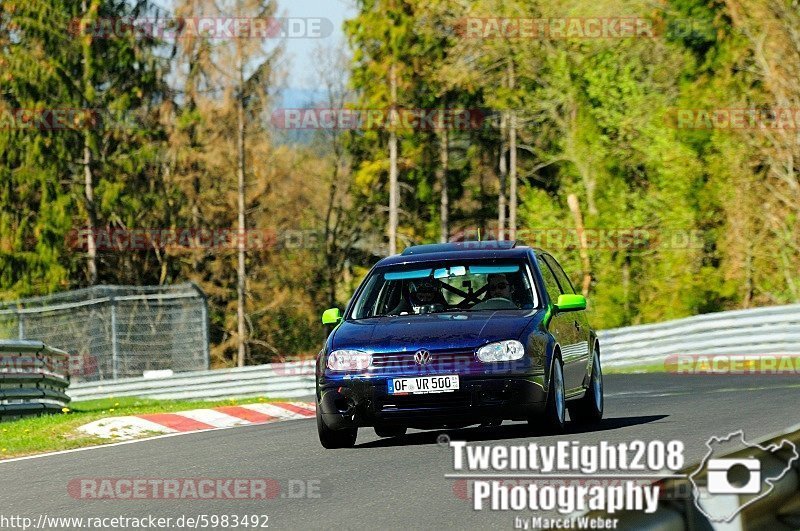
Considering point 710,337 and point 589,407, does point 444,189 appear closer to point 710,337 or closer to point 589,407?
point 710,337

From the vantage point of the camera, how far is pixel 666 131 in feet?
157

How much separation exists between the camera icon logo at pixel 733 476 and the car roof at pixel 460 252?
663cm

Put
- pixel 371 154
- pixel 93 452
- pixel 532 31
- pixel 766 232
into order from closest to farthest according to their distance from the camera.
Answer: pixel 93 452, pixel 766 232, pixel 532 31, pixel 371 154

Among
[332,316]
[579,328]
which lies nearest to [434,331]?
[332,316]

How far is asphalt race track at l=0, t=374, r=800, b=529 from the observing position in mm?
8008

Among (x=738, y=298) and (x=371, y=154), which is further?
(x=371, y=154)

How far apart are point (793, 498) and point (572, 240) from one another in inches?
1795

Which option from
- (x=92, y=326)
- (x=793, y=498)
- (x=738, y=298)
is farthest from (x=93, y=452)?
(x=738, y=298)

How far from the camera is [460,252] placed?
12383 mm

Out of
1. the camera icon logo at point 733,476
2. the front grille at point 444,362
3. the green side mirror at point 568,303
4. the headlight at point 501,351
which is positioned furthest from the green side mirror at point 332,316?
the camera icon logo at point 733,476

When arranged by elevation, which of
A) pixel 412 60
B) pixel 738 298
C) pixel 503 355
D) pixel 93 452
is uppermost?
pixel 412 60

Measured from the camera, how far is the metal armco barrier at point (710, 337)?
25.1 metres

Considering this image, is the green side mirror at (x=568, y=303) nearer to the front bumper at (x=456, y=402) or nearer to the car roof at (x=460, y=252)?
the car roof at (x=460, y=252)

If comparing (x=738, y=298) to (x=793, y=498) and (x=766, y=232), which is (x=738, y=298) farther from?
(x=793, y=498)
